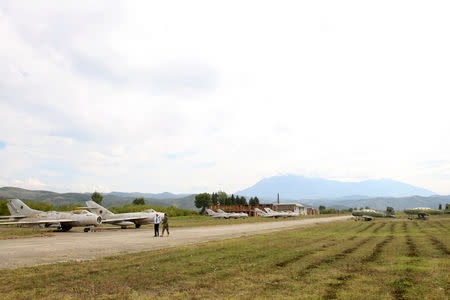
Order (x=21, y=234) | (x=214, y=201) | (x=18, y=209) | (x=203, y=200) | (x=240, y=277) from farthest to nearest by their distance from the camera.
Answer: (x=214, y=201) → (x=203, y=200) → (x=18, y=209) → (x=21, y=234) → (x=240, y=277)

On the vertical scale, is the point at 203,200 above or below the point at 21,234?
above

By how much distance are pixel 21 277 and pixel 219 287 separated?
6.36 meters

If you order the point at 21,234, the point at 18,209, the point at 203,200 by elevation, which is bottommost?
the point at 21,234

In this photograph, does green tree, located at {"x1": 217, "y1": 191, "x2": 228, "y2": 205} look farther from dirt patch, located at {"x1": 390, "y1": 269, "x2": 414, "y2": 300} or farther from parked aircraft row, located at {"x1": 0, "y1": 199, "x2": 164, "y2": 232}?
dirt patch, located at {"x1": 390, "y1": 269, "x2": 414, "y2": 300}

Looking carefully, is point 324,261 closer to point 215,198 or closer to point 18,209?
point 18,209

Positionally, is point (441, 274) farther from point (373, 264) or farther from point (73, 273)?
point (73, 273)

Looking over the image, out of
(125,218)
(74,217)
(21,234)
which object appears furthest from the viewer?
(125,218)

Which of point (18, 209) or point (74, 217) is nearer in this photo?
point (74, 217)

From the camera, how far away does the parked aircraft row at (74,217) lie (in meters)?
32.4

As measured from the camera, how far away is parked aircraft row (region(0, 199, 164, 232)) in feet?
106

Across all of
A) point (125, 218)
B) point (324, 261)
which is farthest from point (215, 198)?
point (324, 261)

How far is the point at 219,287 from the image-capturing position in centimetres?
795

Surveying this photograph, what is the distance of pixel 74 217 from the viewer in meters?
32.6

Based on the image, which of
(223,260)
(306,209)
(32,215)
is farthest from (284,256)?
(306,209)
